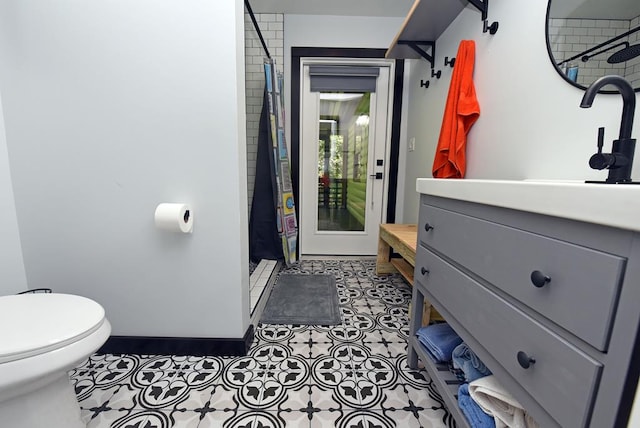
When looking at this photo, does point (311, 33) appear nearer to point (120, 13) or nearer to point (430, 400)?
point (120, 13)

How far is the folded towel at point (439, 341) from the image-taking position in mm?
997

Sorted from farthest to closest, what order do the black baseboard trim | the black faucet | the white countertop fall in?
1. the black baseboard trim
2. the black faucet
3. the white countertop

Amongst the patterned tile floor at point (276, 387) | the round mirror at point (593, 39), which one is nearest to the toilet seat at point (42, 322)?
the patterned tile floor at point (276, 387)

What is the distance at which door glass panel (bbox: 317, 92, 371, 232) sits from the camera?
2625 mm

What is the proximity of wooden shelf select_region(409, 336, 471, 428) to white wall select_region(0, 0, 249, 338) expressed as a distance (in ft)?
2.66

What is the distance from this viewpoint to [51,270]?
1229 millimetres

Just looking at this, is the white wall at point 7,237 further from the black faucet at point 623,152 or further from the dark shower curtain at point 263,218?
the black faucet at point 623,152

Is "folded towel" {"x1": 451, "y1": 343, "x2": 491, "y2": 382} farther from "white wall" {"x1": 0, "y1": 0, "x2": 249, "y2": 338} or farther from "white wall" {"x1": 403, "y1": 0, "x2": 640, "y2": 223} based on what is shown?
"white wall" {"x1": 0, "y1": 0, "x2": 249, "y2": 338}

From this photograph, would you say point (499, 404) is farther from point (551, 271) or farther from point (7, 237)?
point (7, 237)

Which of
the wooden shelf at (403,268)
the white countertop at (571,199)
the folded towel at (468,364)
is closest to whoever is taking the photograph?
the white countertop at (571,199)

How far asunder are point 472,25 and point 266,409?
2.11 meters

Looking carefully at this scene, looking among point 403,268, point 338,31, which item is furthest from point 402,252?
point 338,31

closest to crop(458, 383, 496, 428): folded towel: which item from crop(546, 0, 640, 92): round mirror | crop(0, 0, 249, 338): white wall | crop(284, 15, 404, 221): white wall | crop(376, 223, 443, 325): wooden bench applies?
crop(376, 223, 443, 325): wooden bench

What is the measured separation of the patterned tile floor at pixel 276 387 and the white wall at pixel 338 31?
92.9 inches
